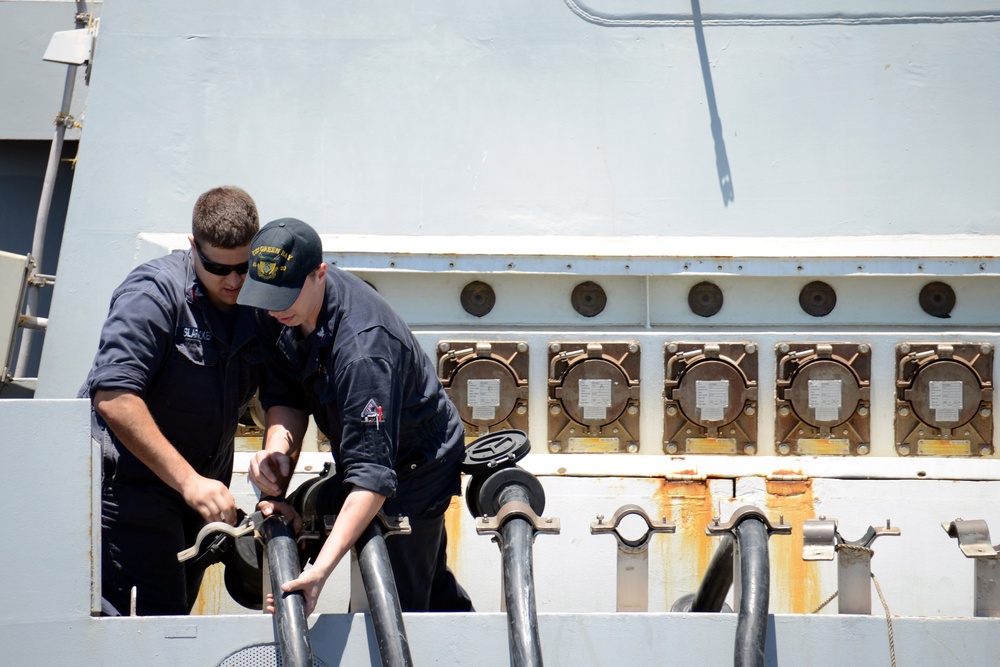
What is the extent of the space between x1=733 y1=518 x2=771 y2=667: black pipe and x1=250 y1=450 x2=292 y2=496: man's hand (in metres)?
1.01

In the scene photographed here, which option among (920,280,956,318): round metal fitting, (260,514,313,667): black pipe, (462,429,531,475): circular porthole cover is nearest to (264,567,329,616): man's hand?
(260,514,313,667): black pipe

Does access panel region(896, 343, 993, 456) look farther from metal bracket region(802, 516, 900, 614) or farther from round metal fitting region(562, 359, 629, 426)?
metal bracket region(802, 516, 900, 614)

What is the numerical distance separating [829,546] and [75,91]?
15.3ft

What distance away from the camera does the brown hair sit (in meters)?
2.46

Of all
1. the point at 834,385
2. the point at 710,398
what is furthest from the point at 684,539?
the point at 834,385

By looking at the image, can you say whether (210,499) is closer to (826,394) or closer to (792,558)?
(792,558)

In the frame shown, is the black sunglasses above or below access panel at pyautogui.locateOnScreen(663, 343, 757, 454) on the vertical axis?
above

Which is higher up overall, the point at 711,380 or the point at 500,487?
the point at 711,380

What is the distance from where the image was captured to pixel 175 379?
258 centimetres

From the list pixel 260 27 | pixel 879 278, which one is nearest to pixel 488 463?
pixel 879 278

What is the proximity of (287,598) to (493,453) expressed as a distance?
71 cm

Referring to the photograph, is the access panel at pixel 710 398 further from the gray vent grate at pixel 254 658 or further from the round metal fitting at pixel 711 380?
the gray vent grate at pixel 254 658

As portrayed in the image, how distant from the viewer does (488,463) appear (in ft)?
8.30

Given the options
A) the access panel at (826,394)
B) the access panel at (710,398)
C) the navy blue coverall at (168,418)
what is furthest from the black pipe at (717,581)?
the navy blue coverall at (168,418)
